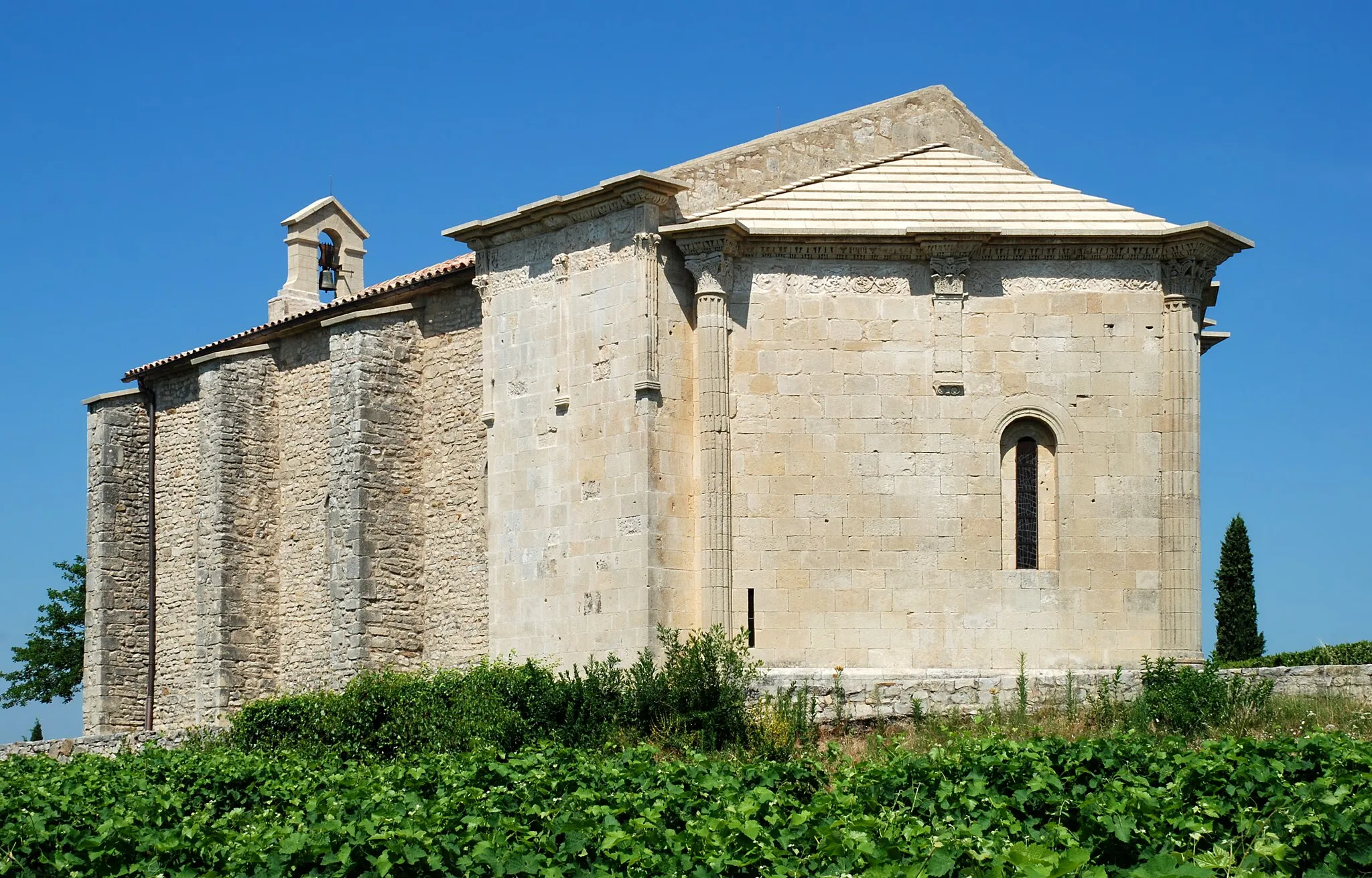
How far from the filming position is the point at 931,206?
19031 mm

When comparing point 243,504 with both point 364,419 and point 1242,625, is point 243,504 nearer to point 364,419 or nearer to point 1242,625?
point 364,419

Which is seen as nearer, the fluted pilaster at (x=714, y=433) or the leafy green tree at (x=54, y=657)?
the fluted pilaster at (x=714, y=433)

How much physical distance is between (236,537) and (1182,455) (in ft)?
47.7

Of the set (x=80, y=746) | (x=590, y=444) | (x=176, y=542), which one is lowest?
(x=80, y=746)

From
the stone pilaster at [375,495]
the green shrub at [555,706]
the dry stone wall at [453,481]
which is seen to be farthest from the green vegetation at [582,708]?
the stone pilaster at [375,495]

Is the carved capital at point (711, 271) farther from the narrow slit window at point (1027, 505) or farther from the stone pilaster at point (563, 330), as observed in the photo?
the narrow slit window at point (1027, 505)

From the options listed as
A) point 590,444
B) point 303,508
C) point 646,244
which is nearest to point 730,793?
point 590,444

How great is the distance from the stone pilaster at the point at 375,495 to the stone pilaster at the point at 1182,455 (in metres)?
10.3

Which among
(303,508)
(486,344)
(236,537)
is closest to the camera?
(486,344)

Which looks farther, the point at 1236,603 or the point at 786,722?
the point at 1236,603

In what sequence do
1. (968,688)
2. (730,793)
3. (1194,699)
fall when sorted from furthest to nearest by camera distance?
(968,688)
(1194,699)
(730,793)

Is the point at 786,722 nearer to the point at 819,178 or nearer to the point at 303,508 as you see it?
the point at 819,178

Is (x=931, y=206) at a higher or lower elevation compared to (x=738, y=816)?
higher

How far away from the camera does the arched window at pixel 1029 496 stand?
715 inches
